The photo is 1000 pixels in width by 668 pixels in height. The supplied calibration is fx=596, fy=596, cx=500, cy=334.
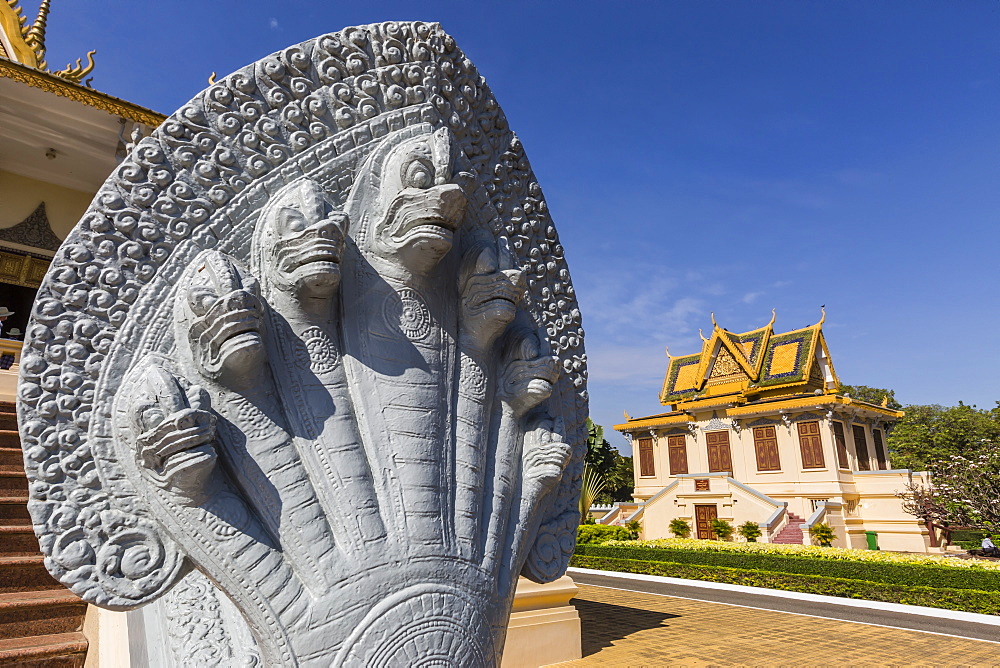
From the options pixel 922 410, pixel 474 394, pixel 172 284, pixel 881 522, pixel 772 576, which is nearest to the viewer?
pixel 172 284

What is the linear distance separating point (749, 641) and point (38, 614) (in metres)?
6.36

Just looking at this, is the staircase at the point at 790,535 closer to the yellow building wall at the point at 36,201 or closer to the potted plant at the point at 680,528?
the potted plant at the point at 680,528

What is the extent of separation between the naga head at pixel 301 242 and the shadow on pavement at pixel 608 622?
532cm

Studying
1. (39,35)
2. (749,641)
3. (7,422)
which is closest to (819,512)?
(749,641)

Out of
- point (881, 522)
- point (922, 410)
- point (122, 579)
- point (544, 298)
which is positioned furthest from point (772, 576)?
point (922, 410)

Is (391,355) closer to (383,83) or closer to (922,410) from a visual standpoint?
(383,83)

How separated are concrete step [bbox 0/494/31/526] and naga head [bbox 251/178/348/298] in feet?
9.90

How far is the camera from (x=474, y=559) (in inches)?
52.4

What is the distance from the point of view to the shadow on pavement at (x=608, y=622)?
615 cm

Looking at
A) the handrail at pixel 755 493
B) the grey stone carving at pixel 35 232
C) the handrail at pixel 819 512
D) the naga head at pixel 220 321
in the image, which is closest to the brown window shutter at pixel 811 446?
the handrail at pixel 819 512

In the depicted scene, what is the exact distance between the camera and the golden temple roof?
2141 cm

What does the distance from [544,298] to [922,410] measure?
1782 inches

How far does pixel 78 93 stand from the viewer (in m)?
5.93

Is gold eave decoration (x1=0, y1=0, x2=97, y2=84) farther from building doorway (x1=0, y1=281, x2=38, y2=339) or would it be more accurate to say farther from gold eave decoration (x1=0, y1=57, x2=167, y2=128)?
building doorway (x1=0, y1=281, x2=38, y2=339)
